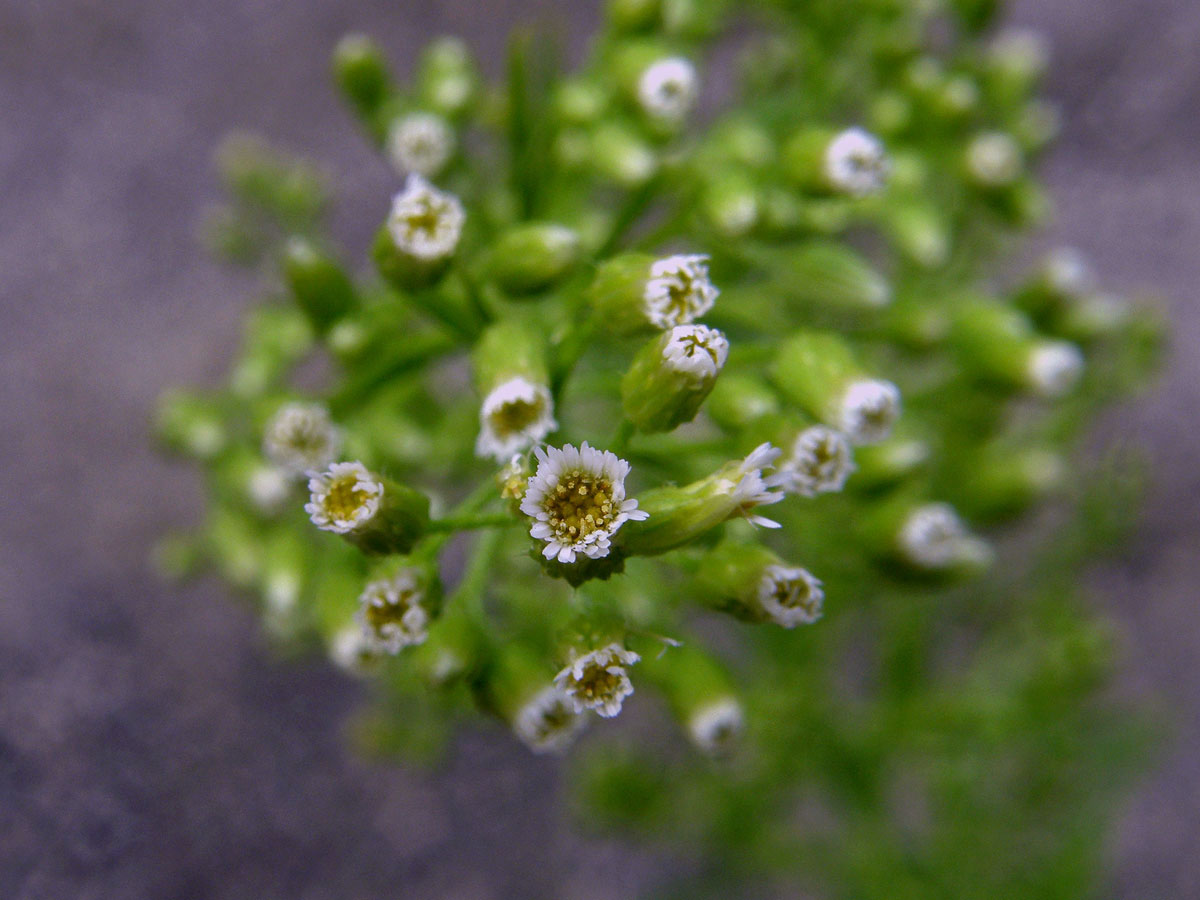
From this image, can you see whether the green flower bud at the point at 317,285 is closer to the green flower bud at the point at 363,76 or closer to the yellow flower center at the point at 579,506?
the green flower bud at the point at 363,76

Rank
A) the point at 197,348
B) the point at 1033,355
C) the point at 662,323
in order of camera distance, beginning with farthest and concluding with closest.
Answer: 1. the point at 197,348
2. the point at 1033,355
3. the point at 662,323

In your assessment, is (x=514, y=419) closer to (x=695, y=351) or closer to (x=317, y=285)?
(x=695, y=351)

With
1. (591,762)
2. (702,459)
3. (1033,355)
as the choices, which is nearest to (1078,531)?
(1033,355)

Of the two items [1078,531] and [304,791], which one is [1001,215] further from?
[304,791]

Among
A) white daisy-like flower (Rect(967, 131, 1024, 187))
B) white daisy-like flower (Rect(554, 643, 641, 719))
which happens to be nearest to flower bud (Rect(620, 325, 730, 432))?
white daisy-like flower (Rect(554, 643, 641, 719))

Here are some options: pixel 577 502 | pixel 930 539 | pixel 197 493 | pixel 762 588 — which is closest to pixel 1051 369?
pixel 930 539
